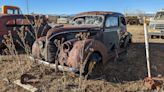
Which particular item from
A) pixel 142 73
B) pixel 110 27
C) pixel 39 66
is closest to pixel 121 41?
pixel 110 27

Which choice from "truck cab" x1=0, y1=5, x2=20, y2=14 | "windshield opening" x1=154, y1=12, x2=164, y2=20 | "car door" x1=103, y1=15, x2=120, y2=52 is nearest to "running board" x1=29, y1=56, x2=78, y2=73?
"car door" x1=103, y1=15, x2=120, y2=52

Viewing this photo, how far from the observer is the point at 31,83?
629cm

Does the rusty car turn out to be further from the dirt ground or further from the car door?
the dirt ground

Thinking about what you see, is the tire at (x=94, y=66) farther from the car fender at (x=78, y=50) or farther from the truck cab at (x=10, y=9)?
the truck cab at (x=10, y=9)

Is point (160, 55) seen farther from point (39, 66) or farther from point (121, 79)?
point (39, 66)

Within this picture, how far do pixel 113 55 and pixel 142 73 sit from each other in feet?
4.12

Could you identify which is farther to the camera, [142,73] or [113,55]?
[113,55]

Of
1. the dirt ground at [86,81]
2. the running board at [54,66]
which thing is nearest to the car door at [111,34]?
the dirt ground at [86,81]

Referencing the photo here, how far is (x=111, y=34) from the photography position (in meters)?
8.85

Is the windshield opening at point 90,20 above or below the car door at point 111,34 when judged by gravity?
above

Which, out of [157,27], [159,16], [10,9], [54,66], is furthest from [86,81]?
[10,9]

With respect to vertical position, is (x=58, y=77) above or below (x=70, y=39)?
below

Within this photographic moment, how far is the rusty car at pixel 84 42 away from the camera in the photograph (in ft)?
21.9

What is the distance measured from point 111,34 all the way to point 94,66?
193 centimetres
